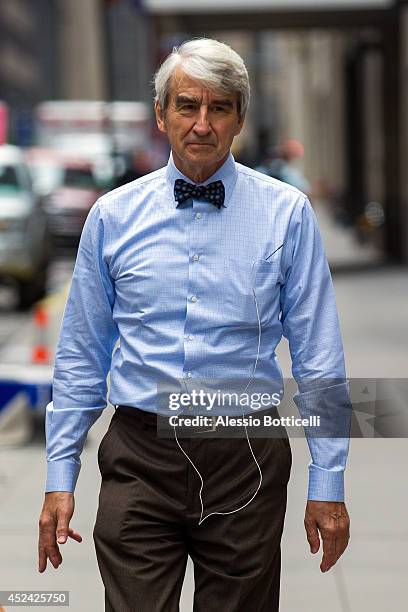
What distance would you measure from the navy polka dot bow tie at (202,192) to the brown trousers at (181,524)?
1.78ft

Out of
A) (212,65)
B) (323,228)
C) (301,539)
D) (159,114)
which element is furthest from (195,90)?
(323,228)

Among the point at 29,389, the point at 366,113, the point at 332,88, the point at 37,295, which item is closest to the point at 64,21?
the point at 332,88

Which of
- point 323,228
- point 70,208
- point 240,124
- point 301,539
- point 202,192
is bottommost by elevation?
point 323,228

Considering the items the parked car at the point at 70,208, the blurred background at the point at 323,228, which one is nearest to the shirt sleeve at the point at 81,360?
the blurred background at the point at 323,228

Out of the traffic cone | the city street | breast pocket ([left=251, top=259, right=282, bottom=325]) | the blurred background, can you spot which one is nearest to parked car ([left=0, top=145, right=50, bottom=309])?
the blurred background

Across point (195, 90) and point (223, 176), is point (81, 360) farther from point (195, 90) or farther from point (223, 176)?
point (195, 90)

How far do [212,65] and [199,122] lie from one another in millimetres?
137

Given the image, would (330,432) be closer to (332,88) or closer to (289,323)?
(289,323)

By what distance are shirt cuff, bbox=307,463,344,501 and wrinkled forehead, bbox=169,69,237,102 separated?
0.92 metres

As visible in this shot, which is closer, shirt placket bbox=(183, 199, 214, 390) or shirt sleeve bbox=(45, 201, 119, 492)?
shirt placket bbox=(183, 199, 214, 390)

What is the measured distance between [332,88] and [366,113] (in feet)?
56.1

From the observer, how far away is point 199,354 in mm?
3475

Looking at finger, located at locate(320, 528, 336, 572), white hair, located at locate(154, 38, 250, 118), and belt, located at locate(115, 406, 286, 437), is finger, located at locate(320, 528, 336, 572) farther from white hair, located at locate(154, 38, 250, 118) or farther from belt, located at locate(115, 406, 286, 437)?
white hair, located at locate(154, 38, 250, 118)

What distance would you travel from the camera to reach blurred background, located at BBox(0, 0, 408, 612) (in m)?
6.54
